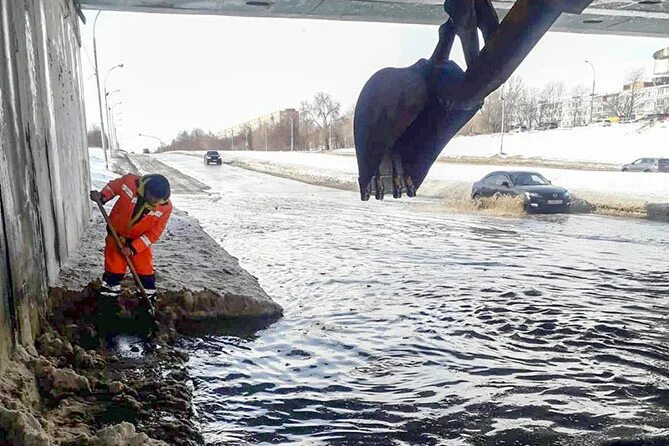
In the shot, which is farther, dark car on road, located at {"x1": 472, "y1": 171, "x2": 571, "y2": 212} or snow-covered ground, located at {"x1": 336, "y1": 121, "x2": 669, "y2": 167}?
snow-covered ground, located at {"x1": 336, "y1": 121, "x2": 669, "y2": 167}

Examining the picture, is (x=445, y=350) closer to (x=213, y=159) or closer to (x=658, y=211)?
(x=658, y=211)

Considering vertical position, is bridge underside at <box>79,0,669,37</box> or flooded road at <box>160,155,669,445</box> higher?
bridge underside at <box>79,0,669,37</box>

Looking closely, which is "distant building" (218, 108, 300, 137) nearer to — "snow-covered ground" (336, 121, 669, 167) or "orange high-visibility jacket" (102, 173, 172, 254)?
"snow-covered ground" (336, 121, 669, 167)

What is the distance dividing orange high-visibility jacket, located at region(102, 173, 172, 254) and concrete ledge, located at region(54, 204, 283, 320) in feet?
2.44

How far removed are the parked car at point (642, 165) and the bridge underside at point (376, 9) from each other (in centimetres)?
3038

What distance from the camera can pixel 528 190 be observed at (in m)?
18.7

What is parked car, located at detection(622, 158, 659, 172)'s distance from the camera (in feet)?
123

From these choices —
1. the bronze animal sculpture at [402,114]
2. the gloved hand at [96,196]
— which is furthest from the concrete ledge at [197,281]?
the bronze animal sculpture at [402,114]

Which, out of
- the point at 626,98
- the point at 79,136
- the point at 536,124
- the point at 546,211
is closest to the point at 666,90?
the point at 626,98

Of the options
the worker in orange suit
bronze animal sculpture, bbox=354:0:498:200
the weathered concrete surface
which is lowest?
the weathered concrete surface

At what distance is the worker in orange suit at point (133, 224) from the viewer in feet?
19.3

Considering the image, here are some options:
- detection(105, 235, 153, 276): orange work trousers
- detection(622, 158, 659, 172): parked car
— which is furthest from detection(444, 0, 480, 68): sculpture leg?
detection(622, 158, 659, 172): parked car

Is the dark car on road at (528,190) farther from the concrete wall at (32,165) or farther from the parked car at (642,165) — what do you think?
the parked car at (642,165)

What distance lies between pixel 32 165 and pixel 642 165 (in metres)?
40.1
